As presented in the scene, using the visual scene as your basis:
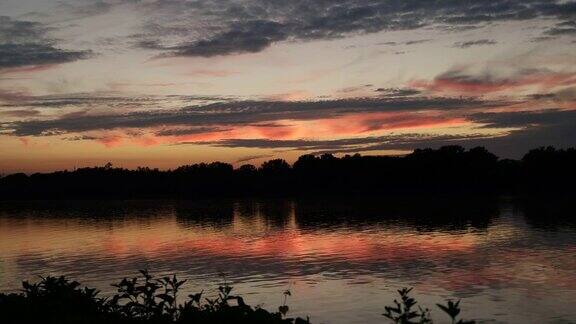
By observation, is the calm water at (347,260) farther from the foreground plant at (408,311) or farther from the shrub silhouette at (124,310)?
the foreground plant at (408,311)

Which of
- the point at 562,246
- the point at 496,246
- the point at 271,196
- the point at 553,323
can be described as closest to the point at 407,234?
the point at 496,246

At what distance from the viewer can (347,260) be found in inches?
1608

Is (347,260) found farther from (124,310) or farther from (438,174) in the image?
(438,174)

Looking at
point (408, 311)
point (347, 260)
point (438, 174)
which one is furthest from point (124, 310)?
point (438, 174)

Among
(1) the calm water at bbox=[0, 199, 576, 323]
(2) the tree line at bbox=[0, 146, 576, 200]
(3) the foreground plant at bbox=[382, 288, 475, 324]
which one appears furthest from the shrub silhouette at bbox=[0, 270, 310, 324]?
(2) the tree line at bbox=[0, 146, 576, 200]

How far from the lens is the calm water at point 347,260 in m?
27.3

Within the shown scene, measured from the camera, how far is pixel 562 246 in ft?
144

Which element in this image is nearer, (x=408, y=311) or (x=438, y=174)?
(x=408, y=311)

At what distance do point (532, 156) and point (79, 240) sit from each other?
117m

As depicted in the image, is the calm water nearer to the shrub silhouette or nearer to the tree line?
the shrub silhouette

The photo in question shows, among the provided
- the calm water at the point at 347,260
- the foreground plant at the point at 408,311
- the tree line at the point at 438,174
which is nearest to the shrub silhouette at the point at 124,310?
the foreground plant at the point at 408,311

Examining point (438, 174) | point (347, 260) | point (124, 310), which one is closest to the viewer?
point (124, 310)

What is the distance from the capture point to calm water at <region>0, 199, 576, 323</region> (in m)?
27.3

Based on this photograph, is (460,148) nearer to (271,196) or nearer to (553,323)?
(271,196)
